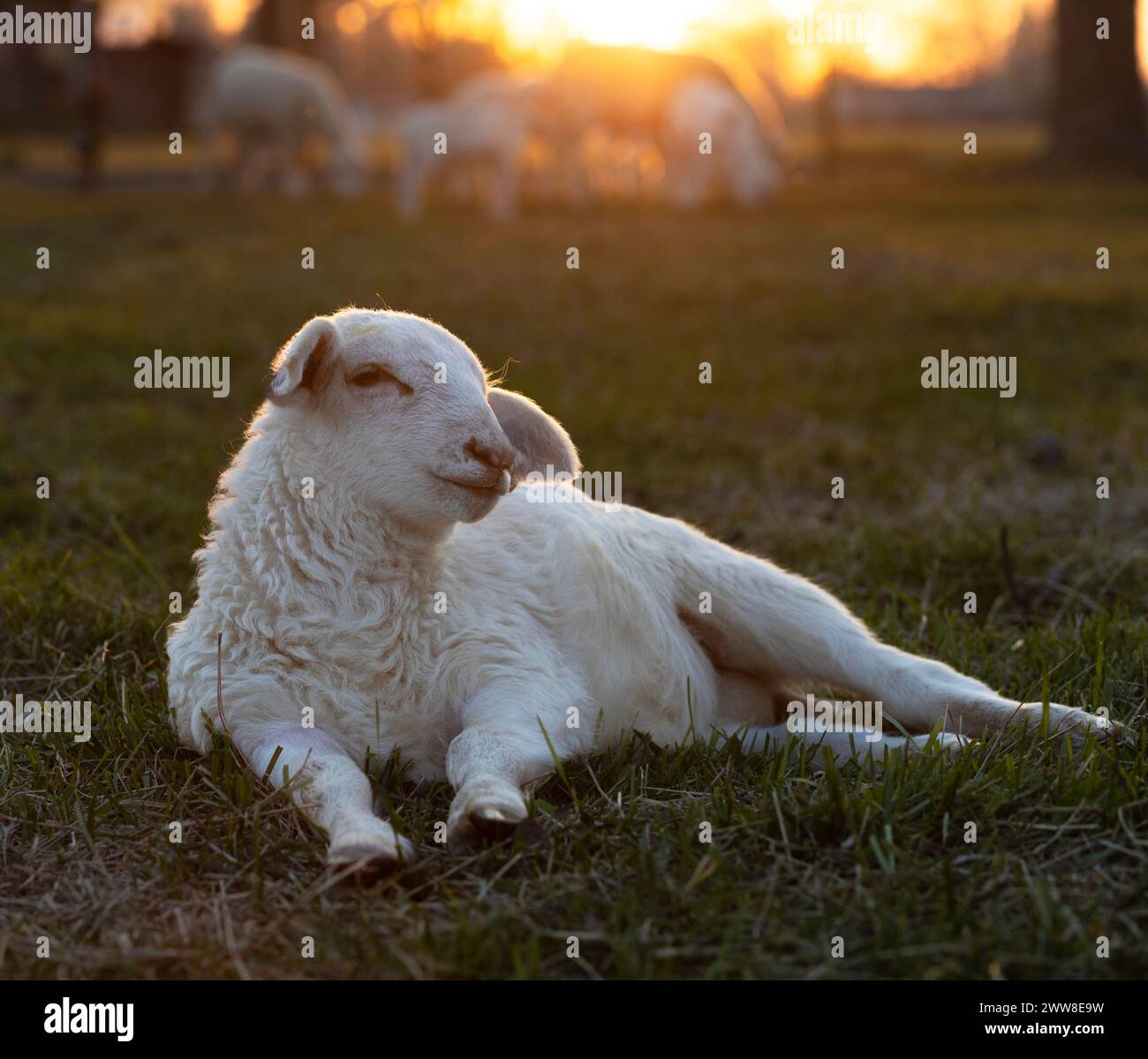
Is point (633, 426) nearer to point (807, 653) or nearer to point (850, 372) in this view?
point (850, 372)

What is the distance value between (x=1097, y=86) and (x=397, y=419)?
55.4ft

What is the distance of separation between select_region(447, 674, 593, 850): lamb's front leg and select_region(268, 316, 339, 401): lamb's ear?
74cm

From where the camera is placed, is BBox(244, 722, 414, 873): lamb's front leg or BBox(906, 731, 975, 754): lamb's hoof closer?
BBox(244, 722, 414, 873): lamb's front leg

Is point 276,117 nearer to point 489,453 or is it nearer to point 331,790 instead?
point 489,453

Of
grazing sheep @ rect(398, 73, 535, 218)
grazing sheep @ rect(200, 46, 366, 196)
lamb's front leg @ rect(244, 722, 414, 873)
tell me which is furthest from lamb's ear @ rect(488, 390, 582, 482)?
grazing sheep @ rect(200, 46, 366, 196)

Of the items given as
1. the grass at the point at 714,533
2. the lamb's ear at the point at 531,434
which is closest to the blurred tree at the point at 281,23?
the grass at the point at 714,533

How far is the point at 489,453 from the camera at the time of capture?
9.17 feet

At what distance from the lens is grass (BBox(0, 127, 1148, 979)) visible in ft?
7.92

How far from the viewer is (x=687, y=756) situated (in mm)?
3082

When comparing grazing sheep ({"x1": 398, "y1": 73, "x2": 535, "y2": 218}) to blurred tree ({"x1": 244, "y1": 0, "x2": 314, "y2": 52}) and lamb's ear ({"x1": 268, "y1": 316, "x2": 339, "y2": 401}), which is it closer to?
blurred tree ({"x1": 244, "y1": 0, "x2": 314, "y2": 52})

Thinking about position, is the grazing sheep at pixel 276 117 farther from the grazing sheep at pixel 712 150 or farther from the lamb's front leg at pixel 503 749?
the lamb's front leg at pixel 503 749

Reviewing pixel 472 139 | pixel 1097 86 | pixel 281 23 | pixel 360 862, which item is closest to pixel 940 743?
pixel 360 862

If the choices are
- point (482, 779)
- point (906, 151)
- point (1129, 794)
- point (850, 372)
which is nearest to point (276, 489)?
point (482, 779)

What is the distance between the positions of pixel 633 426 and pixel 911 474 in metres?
1.34
